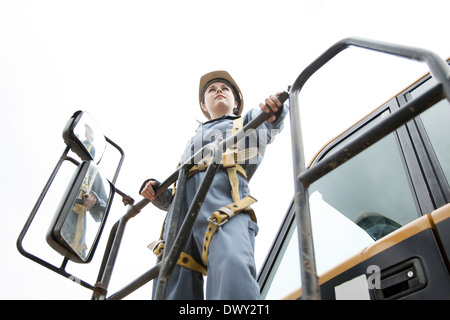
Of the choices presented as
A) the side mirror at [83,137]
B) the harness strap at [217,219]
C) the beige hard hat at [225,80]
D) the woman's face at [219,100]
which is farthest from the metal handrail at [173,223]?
the beige hard hat at [225,80]

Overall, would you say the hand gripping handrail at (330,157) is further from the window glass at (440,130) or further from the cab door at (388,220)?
the window glass at (440,130)

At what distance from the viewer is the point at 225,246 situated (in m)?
1.28

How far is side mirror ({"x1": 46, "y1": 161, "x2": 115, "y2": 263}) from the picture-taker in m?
Answer: 1.30

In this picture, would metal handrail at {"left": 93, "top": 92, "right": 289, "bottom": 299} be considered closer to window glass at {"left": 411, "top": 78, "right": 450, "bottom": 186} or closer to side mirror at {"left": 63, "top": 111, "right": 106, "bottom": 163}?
side mirror at {"left": 63, "top": 111, "right": 106, "bottom": 163}

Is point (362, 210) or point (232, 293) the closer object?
point (232, 293)

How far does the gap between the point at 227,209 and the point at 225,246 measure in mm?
166

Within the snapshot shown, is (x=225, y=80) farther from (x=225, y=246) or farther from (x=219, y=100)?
(x=225, y=246)

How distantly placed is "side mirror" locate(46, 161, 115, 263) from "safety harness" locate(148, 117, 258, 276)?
0.28m

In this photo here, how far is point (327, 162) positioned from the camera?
77cm

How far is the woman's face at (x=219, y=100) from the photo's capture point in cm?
252

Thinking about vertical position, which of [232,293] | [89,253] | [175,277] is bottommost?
[232,293]
